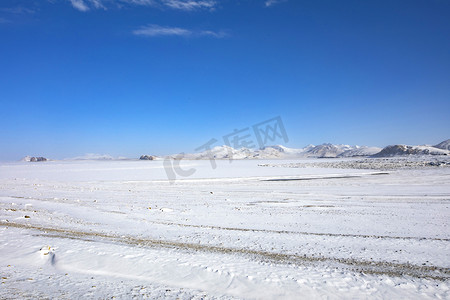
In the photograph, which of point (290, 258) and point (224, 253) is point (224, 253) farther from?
point (290, 258)

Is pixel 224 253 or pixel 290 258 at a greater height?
pixel 224 253

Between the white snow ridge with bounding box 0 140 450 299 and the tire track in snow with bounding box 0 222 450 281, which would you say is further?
the tire track in snow with bounding box 0 222 450 281

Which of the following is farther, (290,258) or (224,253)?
(224,253)

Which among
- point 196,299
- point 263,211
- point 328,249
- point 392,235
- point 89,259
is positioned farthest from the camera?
point 263,211

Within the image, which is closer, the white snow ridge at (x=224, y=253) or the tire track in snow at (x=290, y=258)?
the white snow ridge at (x=224, y=253)

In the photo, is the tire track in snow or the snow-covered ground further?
the tire track in snow

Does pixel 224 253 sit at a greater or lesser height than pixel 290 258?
greater

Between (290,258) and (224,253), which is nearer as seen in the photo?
(290,258)

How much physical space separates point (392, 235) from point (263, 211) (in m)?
4.45

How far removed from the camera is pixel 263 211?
10.9 metres

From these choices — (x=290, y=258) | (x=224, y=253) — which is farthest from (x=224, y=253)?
(x=290, y=258)

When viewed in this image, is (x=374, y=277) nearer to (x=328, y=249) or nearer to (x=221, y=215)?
(x=328, y=249)

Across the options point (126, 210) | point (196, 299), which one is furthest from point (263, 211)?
point (196, 299)

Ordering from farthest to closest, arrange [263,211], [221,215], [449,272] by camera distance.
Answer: [263,211]
[221,215]
[449,272]
